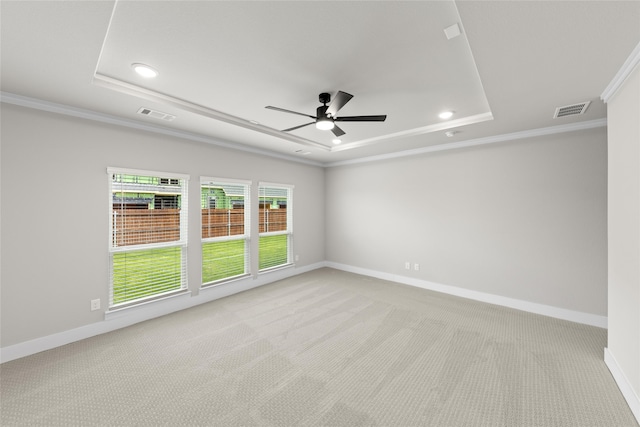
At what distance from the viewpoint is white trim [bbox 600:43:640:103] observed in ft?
6.05

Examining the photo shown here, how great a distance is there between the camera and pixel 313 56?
2.02 m

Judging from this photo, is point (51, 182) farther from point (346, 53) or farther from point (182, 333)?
point (346, 53)

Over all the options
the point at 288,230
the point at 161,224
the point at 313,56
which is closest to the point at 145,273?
the point at 161,224

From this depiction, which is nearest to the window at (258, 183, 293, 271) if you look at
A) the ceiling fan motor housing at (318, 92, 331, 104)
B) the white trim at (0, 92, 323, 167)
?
the white trim at (0, 92, 323, 167)

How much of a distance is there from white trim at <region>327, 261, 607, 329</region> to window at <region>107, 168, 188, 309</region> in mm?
3854

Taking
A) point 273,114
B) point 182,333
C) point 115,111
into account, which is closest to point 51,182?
point 115,111

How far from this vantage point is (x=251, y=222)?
4.82m

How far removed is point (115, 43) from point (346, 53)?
173 cm

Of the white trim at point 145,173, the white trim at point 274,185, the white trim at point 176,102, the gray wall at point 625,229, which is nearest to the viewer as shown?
the gray wall at point 625,229

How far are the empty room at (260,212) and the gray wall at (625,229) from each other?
3cm

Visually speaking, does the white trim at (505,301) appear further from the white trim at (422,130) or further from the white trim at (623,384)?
the white trim at (422,130)

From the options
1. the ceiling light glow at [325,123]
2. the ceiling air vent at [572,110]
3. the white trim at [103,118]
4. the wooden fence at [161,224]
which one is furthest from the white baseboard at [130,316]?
the ceiling air vent at [572,110]

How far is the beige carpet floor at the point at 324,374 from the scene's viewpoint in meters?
1.86

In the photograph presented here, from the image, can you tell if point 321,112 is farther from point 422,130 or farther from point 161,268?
point 161,268
